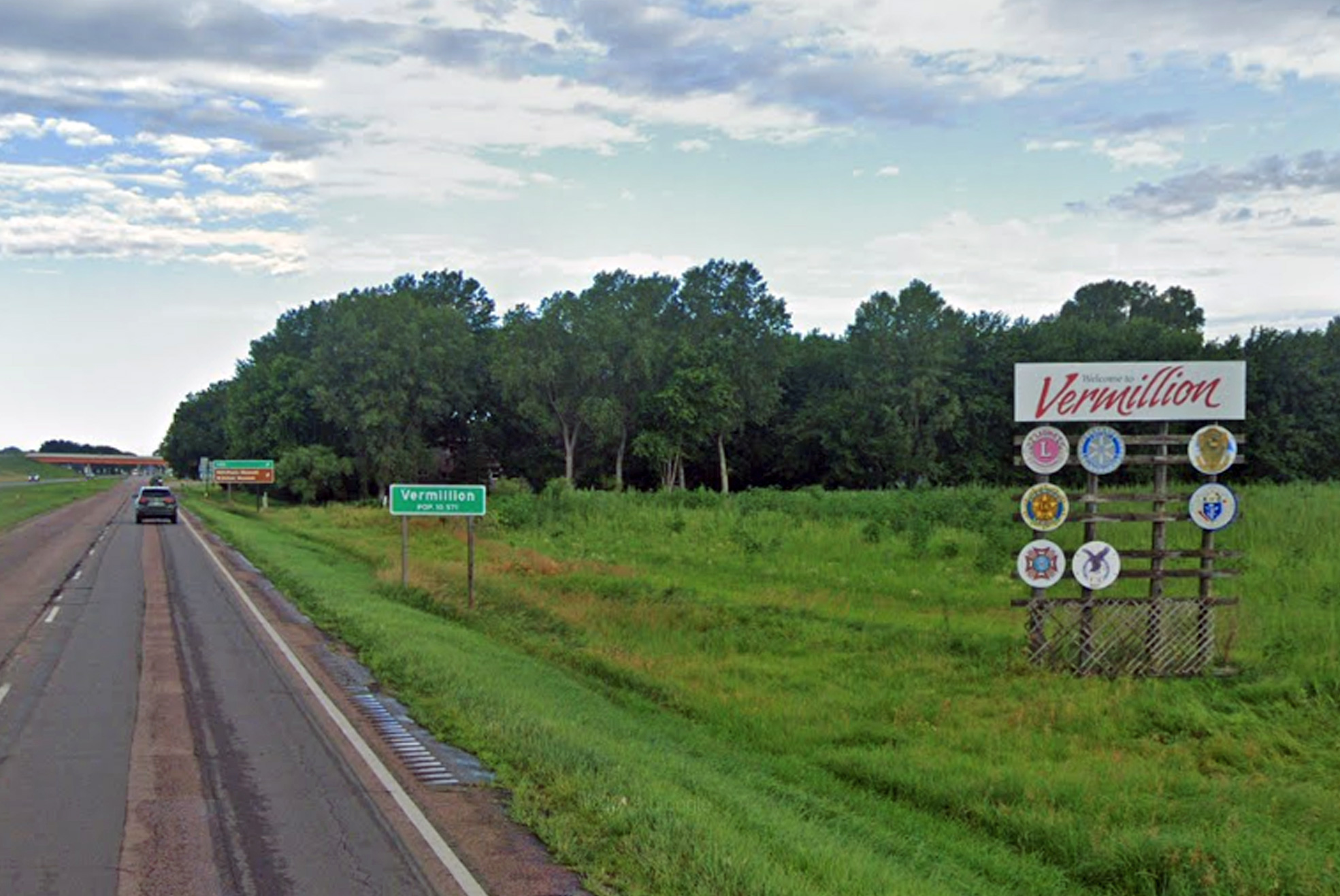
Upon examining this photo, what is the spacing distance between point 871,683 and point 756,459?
78451mm

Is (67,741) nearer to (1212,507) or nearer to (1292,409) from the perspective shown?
(1212,507)

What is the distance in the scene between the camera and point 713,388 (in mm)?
81688

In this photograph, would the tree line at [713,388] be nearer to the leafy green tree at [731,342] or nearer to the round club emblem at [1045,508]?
the leafy green tree at [731,342]

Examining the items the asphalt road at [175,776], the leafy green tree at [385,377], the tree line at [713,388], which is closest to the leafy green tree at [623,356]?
the tree line at [713,388]

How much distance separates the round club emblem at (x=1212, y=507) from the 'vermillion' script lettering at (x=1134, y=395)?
1324 mm

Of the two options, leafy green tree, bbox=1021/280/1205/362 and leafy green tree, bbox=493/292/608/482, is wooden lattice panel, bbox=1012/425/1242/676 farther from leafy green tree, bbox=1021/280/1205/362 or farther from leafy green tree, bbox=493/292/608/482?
leafy green tree, bbox=493/292/608/482

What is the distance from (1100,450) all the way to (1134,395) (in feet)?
3.62

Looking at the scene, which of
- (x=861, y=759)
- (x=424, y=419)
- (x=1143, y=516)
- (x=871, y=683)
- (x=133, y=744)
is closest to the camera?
(x=133, y=744)

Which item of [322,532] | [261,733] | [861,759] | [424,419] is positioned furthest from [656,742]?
[424,419]

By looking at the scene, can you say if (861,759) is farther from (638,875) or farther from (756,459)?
(756,459)

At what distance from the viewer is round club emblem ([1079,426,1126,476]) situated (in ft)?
57.3

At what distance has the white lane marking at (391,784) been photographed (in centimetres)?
763

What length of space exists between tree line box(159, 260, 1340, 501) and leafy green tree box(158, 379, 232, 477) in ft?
229

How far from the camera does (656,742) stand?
12766 millimetres
